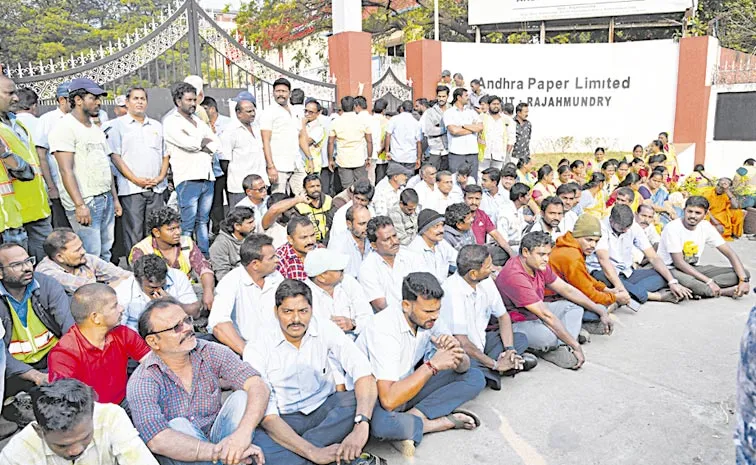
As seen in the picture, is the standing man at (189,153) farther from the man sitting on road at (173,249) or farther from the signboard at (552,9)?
the signboard at (552,9)

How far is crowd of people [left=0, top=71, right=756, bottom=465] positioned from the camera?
2783 mm

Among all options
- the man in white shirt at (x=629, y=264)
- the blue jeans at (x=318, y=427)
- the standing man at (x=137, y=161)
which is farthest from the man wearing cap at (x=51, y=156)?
the man in white shirt at (x=629, y=264)

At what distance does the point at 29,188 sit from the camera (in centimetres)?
421

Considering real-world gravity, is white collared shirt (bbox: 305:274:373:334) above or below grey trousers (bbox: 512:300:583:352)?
above

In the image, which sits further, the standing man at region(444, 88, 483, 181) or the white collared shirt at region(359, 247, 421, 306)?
the standing man at region(444, 88, 483, 181)

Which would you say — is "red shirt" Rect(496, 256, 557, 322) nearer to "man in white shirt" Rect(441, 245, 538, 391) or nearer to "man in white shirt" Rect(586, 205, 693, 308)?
"man in white shirt" Rect(441, 245, 538, 391)

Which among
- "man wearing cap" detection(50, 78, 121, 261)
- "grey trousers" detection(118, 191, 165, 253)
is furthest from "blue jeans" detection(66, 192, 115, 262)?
"grey trousers" detection(118, 191, 165, 253)

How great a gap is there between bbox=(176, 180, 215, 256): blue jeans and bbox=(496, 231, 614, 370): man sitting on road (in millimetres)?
3031

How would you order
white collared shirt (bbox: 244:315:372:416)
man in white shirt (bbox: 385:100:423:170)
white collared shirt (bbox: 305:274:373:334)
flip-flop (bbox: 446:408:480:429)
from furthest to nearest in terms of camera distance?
man in white shirt (bbox: 385:100:423:170), white collared shirt (bbox: 305:274:373:334), flip-flop (bbox: 446:408:480:429), white collared shirt (bbox: 244:315:372:416)

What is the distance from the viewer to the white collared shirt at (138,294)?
3756mm

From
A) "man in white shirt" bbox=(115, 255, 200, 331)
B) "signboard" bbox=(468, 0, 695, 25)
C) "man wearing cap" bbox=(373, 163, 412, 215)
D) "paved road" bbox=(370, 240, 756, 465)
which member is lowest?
"paved road" bbox=(370, 240, 756, 465)

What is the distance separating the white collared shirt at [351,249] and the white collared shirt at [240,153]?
1.38 metres

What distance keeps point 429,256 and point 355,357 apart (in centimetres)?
189

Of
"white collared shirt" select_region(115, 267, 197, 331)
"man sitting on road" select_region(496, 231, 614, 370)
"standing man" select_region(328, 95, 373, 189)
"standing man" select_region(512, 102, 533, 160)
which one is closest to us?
"white collared shirt" select_region(115, 267, 197, 331)
